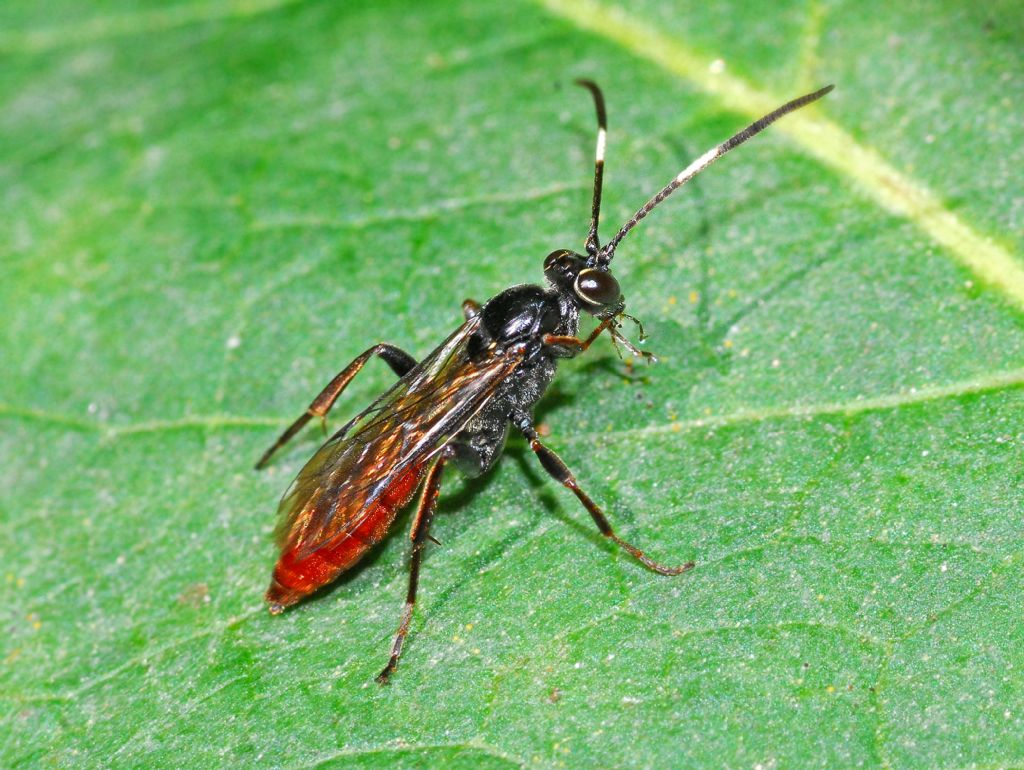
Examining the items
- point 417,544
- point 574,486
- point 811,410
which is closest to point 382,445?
point 417,544

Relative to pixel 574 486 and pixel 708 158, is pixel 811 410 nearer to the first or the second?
pixel 574 486

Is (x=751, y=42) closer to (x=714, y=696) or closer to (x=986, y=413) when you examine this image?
(x=986, y=413)

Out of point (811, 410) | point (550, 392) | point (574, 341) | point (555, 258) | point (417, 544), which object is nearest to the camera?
point (417, 544)

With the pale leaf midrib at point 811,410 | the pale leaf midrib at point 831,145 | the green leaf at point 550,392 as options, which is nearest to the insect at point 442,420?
the green leaf at point 550,392

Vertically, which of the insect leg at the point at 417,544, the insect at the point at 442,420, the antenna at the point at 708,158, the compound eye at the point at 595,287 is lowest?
the insect leg at the point at 417,544

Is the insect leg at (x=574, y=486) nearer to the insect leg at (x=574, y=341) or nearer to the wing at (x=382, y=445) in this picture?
the wing at (x=382, y=445)

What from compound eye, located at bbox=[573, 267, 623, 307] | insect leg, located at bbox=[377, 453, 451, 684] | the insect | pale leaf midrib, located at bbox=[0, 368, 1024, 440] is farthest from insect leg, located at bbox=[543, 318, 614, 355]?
insect leg, located at bbox=[377, 453, 451, 684]
